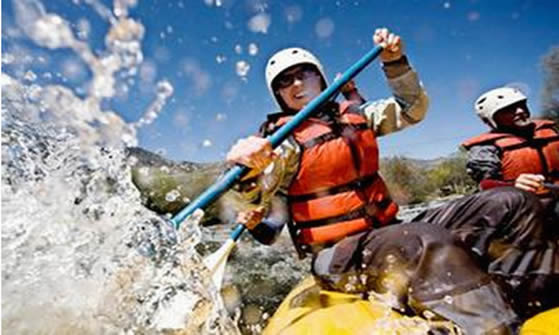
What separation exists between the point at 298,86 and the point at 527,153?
243 centimetres

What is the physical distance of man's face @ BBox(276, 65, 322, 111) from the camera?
3.06 metres

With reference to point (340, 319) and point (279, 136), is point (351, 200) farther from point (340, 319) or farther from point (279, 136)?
point (340, 319)

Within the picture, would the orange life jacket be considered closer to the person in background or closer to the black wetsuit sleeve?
the person in background

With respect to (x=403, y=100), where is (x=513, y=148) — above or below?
below

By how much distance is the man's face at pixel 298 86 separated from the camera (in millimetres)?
3064

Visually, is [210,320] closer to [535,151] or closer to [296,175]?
[296,175]

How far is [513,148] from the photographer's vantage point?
4.52m

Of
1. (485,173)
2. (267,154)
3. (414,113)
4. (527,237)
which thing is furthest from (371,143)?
(485,173)

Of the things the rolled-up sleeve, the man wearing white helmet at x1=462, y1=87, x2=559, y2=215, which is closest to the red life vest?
the man wearing white helmet at x1=462, y1=87, x2=559, y2=215

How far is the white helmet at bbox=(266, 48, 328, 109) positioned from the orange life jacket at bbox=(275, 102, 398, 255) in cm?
47

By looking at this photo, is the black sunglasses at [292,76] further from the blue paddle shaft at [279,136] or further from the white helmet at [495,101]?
the white helmet at [495,101]

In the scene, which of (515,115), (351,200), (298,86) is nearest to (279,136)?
(351,200)

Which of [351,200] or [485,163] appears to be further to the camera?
[485,163]

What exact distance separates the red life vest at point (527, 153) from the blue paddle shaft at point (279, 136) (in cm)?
207
